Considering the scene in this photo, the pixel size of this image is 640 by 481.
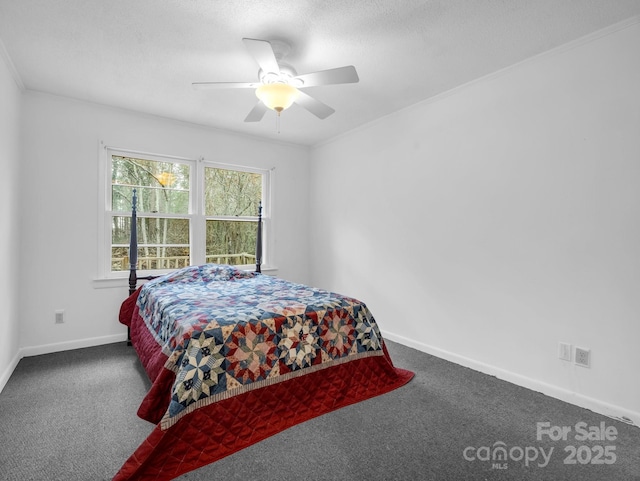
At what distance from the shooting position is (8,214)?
8.52 feet

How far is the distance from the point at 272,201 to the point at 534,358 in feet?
10.8

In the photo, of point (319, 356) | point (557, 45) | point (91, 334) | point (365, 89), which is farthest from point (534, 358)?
point (91, 334)

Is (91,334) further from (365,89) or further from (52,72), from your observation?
(365,89)

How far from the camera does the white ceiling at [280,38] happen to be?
191cm

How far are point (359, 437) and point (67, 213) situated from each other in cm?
321

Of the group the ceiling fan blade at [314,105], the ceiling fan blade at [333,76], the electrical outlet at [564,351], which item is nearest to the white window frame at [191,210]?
the ceiling fan blade at [314,105]

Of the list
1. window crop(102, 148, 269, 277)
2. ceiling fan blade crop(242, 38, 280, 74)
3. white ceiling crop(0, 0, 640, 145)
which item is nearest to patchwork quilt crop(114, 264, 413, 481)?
window crop(102, 148, 269, 277)

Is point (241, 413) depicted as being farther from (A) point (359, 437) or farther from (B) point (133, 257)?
(B) point (133, 257)

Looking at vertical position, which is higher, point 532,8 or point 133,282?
point 532,8

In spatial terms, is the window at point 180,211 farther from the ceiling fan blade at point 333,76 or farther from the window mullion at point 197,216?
the ceiling fan blade at point 333,76

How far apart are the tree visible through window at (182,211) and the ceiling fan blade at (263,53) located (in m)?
2.16

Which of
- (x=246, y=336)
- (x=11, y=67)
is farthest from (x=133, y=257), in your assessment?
(x=246, y=336)

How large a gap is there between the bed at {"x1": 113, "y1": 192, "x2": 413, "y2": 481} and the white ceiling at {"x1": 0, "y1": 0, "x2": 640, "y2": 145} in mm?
1731

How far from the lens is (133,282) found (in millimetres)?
3318
